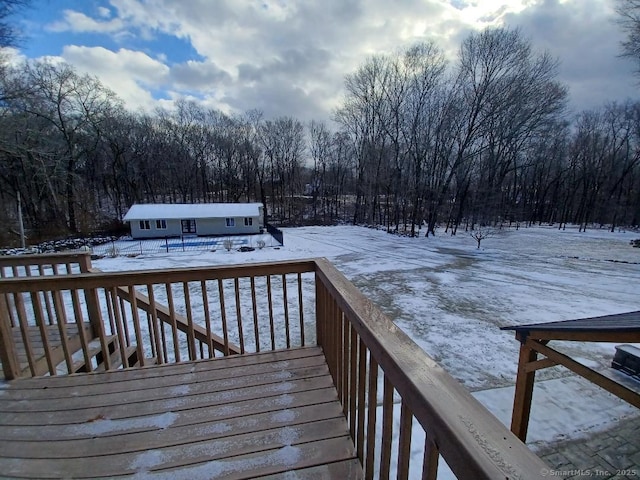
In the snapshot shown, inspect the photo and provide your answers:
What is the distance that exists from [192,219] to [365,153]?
50.9ft

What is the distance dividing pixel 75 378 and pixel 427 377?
2.62 meters

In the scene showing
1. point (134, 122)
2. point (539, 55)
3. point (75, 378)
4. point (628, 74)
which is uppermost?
point (539, 55)

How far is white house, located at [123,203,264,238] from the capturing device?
2009cm

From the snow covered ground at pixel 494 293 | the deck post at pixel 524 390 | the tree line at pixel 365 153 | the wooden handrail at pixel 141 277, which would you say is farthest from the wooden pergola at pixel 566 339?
the tree line at pixel 365 153

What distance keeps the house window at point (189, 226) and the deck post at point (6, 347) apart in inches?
802

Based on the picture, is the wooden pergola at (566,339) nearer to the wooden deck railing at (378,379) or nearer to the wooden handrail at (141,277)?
the wooden deck railing at (378,379)

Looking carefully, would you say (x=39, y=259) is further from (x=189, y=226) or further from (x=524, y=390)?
(x=189, y=226)

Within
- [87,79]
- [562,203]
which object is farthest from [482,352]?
[562,203]

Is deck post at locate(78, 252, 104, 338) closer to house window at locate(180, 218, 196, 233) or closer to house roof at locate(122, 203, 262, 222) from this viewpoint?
house roof at locate(122, 203, 262, 222)

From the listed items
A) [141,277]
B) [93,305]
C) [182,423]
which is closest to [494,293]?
[182,423]

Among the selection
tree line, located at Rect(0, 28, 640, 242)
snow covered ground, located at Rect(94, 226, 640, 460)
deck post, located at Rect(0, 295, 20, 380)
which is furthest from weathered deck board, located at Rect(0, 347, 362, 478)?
tree line, located at Rect(0, 28, 640, 242)

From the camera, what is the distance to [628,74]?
40.5 feet

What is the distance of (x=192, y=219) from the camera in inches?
814

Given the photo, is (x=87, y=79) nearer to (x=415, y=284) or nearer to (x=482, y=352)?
(x=415, y=284)
